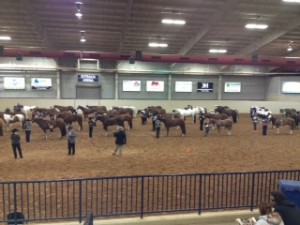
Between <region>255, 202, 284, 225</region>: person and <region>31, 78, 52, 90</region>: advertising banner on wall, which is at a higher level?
<region>31, 78, 52, 90</region>: advertising banner on wall

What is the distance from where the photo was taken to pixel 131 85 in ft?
135

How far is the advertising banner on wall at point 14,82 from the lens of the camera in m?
37.6

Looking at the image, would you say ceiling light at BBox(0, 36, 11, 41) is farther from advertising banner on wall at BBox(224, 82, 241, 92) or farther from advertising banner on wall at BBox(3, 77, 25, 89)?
advertising banner on wall at BBox(224, 82, 241, 92)

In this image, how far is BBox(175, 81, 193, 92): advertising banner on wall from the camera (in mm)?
42531

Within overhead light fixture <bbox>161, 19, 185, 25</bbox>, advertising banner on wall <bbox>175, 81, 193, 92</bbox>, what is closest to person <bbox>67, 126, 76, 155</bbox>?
overhead light fixture <bbox>161, 19, 185, 25</bbox>

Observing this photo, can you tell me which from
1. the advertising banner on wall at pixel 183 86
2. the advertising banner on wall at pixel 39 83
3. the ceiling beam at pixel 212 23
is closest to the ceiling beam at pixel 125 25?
the ceiling beam at pixel 212 23

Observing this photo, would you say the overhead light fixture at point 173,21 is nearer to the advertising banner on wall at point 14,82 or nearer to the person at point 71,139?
the person at point 71,139

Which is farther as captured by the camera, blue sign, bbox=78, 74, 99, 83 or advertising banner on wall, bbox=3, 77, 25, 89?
blue sign, bbox=78, 74, 99, 83

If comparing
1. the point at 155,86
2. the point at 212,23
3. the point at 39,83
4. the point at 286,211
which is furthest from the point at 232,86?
the point at 286,211

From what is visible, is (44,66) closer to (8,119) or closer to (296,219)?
(8,119)

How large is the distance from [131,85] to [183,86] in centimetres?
726

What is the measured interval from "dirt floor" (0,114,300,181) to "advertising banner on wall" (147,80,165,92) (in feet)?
66.5

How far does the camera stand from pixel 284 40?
1187 inches

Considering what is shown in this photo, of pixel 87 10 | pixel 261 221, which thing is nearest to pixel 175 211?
pixel 261 221
